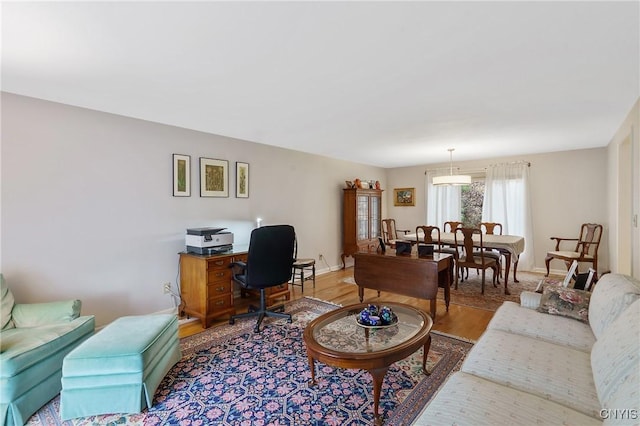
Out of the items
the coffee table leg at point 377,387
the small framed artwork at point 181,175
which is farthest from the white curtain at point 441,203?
the coffee table leg at point 377,387

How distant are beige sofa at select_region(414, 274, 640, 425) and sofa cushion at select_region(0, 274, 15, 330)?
2.74 m

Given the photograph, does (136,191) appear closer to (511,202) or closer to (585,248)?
(511,202)

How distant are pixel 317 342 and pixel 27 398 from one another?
171 centimetres

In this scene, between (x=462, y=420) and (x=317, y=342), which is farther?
(x=317, y=342)

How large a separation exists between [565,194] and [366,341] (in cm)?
517

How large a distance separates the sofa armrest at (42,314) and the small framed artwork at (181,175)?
59.1 inches

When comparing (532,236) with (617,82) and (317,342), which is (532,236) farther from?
(317,342)

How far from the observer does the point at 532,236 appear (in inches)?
212

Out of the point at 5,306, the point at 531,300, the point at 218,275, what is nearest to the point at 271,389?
the point at 218,275

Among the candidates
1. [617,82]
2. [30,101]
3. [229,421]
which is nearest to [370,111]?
[617,82]

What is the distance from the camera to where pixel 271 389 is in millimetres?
2025

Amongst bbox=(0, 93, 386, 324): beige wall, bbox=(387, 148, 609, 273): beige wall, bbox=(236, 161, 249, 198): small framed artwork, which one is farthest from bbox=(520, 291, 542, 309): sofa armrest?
bbox=(387, 148, 609, 273): beige wall

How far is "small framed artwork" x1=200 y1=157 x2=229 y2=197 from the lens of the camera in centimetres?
367

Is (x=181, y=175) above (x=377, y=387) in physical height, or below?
above
